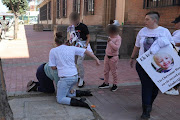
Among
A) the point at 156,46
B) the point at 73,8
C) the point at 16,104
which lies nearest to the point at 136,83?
the point at 156,46

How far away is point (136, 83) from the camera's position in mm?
5906

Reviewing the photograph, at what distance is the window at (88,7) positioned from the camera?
46.9ft

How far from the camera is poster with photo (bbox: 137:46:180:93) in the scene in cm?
345

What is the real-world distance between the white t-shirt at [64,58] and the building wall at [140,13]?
5.05 metres

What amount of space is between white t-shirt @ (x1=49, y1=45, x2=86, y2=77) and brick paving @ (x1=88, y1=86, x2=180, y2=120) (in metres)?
0.91

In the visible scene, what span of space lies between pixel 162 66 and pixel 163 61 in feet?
0.29

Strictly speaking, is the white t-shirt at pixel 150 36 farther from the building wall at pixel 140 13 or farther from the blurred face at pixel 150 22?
the building wall at pixel 140 13

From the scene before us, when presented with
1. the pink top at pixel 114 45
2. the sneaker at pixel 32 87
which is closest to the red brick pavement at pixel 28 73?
the sneaker at pixel 32 87

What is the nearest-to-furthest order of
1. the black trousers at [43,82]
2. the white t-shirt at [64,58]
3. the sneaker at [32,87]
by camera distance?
the white t-shirt at [64,58]
the black trousers at [43,82]
the sneaker at [32,87]

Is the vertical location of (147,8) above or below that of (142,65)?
above

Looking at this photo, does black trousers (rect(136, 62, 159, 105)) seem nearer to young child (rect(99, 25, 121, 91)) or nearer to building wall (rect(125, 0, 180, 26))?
young child (rect(99, 25, 121, 91))

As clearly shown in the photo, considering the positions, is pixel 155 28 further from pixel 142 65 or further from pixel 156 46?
pixel 142 65

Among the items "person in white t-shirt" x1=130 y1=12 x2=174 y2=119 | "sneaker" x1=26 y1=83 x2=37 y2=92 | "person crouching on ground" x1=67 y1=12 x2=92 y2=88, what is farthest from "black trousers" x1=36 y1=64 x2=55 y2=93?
"person in white t-shirt" x1=130 y1=12 x2=174 y2=119

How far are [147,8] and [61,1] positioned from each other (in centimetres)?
1702
